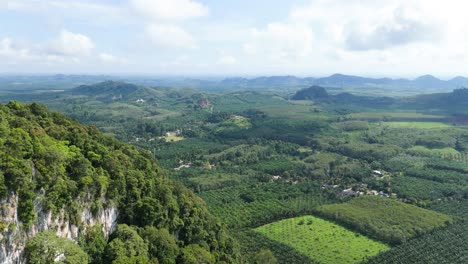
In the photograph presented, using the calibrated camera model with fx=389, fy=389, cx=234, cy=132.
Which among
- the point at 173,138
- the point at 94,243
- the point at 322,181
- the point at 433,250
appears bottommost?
the point at 173,138

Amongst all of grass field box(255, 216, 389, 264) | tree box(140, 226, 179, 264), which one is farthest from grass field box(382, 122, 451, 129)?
tree box(140, 226, 179, 264)

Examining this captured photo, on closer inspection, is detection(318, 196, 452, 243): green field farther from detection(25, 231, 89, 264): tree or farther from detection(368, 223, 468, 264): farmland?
detection(25, 231, 89, 264): tree

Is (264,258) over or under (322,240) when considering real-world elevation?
over

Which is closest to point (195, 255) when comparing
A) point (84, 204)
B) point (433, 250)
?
point (84, 204)

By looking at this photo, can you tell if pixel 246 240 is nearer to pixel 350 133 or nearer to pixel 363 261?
pixel 363 261

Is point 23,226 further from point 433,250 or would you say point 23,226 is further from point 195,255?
point 433,250

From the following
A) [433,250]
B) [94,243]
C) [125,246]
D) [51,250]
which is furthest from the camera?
[433,250]
